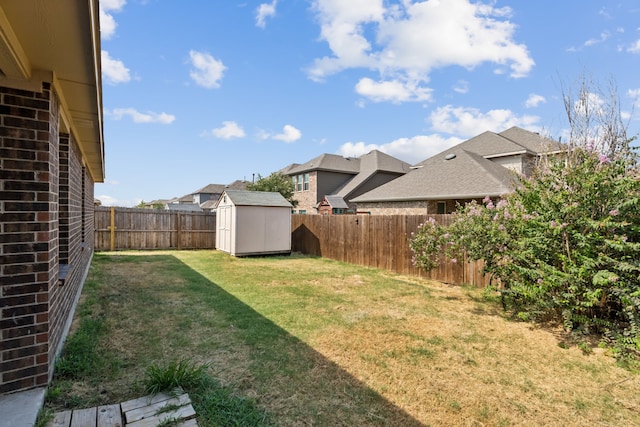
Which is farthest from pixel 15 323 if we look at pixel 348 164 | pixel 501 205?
pixel 348 164

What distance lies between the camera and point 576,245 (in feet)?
14.5

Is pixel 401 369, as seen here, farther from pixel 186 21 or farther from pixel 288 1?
pixel 288 1

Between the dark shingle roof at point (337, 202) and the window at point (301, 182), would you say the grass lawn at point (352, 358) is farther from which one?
the window at point (301, 182)

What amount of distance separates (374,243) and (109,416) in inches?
341

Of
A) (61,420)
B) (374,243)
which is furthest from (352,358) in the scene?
(374,243)

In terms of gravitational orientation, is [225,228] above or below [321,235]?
above

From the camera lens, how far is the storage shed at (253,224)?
12.3 m

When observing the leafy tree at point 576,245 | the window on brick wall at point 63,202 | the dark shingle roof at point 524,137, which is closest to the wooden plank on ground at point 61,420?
the window on brick wall at point 63,202

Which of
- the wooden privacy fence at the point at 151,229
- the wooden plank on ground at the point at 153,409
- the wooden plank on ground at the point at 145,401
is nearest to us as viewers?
the wooden plank on ground at the point at 153,409

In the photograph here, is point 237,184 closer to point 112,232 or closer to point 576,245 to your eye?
point 112,232

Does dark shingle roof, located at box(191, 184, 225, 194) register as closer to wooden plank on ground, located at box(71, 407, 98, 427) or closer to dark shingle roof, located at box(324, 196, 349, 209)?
dark shingle roof, located at box(324, 196, 349, 209)

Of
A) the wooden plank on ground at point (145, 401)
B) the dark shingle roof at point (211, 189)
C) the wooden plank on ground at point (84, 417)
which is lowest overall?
the wooden plank on ground at point (145, 401)

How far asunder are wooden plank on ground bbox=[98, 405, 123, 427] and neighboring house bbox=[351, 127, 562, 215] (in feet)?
42.9

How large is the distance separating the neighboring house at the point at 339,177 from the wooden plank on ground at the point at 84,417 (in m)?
22.5
